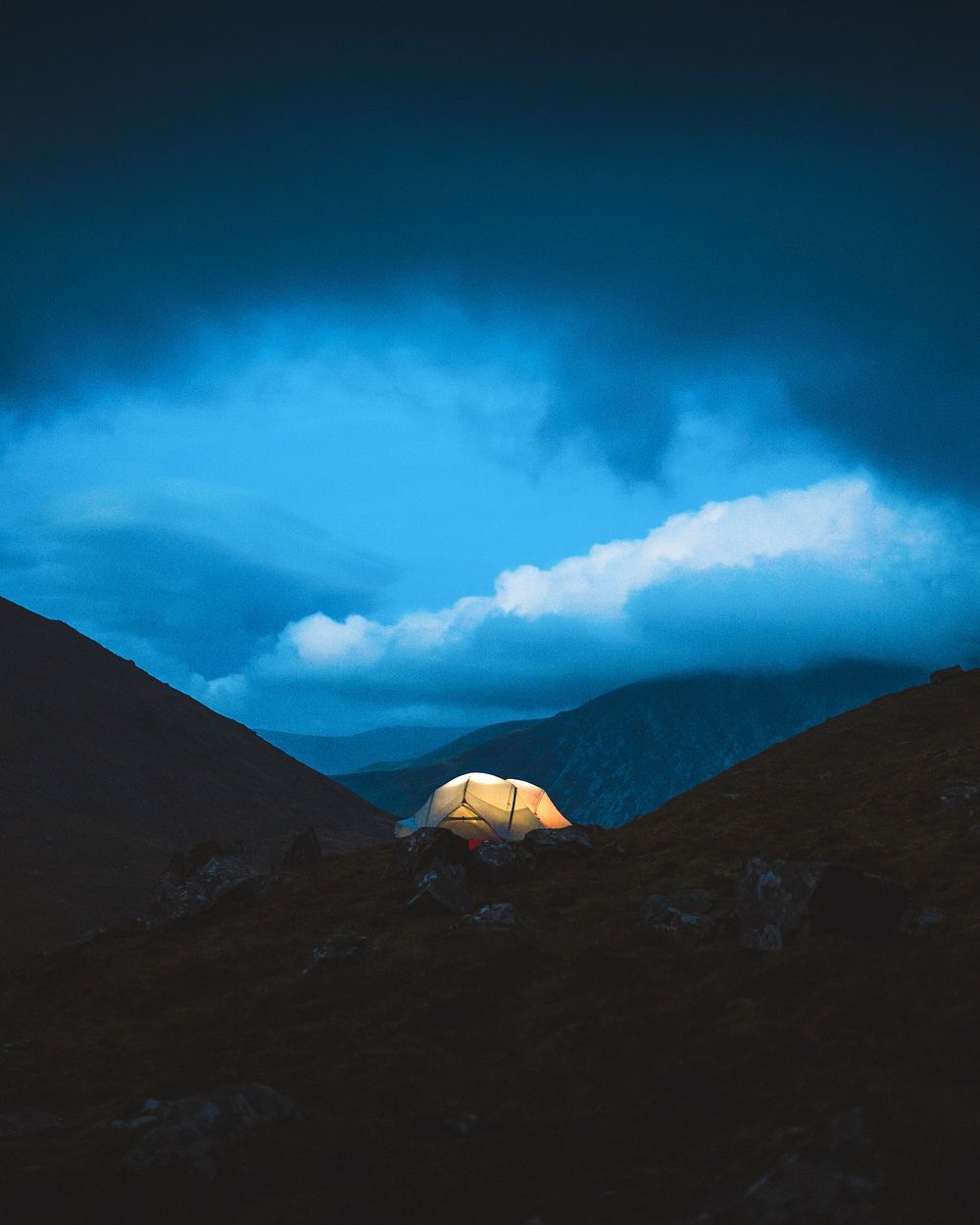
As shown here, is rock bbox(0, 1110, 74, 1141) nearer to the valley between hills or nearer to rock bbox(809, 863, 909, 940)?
the valley between hills

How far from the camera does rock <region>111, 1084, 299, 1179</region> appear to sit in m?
A: 8.02

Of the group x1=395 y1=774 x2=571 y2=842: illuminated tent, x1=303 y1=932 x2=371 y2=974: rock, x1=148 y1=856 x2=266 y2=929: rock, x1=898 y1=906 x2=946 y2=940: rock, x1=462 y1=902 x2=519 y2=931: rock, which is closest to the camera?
x1=898 y1=906 x2=946 y2=940: rock

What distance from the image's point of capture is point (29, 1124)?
9430 millimetres

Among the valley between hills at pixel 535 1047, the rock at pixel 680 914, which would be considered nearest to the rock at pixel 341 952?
the valley between hills at pixel 535 1047

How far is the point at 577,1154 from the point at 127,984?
10.6 metres

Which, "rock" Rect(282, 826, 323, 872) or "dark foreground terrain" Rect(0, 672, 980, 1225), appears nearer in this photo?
"dark foreground terrain" Rect(0, 672, 980, 1225)

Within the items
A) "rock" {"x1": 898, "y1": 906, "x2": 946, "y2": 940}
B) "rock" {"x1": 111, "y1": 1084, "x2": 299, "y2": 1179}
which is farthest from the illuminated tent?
"rock" {"x1": 111, "y1": 1084, "x2": 299, "y2": 1179}

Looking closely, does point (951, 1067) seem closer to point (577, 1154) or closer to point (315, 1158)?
point (577, 1154)

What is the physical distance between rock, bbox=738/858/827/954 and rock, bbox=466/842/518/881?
23.3ft

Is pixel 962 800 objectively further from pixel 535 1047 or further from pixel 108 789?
pixel 108 789

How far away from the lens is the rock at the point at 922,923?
12.0m

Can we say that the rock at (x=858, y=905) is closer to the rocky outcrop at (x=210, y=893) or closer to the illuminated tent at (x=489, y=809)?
the rocky outcrop at (x=210, y=893)

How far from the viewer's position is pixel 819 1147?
6410 mm

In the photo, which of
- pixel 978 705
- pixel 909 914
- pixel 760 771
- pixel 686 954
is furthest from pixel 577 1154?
pixel 978 705
